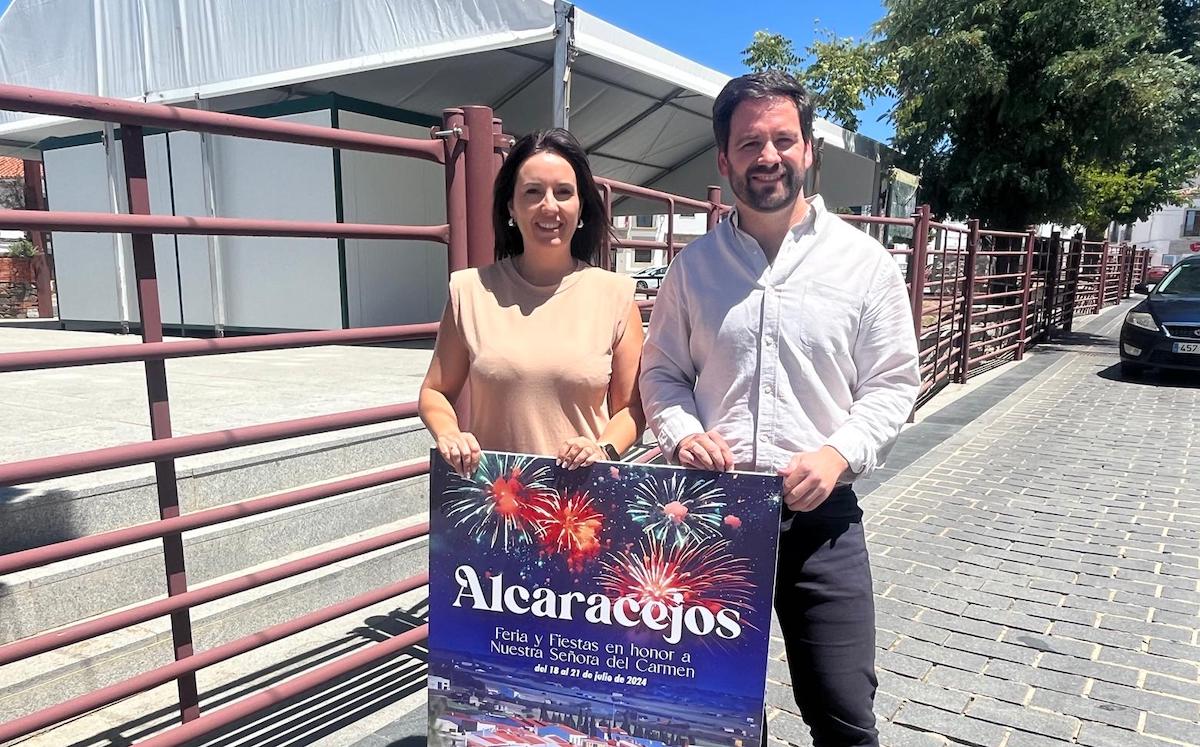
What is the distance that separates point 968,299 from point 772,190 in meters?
9.41

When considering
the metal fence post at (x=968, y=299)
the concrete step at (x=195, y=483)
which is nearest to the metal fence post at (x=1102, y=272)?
the metal fence post at (x=968, y=299)

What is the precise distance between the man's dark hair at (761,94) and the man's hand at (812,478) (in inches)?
28.0

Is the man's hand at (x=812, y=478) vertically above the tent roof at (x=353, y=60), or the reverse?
the tent roof at (x=353, y=60)

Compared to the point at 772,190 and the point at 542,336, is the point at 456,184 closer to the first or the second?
the point at 542,336

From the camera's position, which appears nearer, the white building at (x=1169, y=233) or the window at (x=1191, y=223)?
the white building at (x=1169, y=233)

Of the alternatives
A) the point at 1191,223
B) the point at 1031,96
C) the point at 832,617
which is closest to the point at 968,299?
the point at 1031,96

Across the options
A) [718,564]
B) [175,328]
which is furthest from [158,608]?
[175,328]

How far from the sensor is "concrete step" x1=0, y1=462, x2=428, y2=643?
2.77 metres

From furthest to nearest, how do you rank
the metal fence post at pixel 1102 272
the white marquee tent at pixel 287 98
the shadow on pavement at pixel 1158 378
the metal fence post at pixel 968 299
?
the metal fence post at pixel 1102 272 → the shadow on pavement at pixel 1158 378 → the metal fence post at pixel 968 299 → the white marquee tent at pixel 287 98

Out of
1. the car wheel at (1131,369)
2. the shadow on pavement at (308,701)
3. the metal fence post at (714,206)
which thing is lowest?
the shadow on pavement at (308,701)

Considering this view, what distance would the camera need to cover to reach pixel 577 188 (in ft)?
6.45

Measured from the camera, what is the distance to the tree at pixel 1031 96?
12.3 metres

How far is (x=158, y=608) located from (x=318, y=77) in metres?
7.38

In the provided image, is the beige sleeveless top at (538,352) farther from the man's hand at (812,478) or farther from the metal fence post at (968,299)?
the metal fence post at (968,299)
